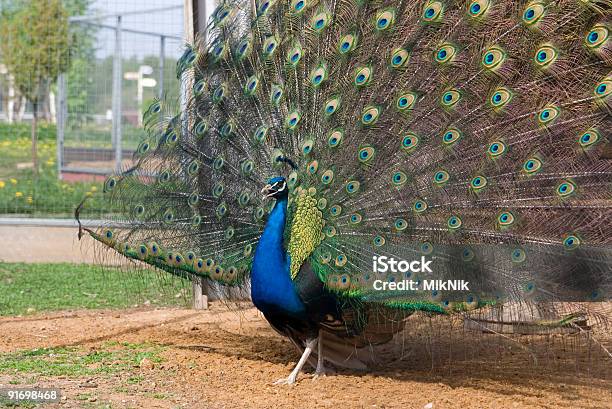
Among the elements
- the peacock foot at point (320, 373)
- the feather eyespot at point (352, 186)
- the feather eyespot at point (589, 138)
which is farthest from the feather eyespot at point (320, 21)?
the peacock foot at point (320, 373)

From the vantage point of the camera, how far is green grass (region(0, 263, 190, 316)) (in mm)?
9742

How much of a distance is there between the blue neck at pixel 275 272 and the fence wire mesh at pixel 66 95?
676 cm

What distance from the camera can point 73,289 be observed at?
416 inches

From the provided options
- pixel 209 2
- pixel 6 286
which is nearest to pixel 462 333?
pixel 209 2

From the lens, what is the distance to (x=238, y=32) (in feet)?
24.0

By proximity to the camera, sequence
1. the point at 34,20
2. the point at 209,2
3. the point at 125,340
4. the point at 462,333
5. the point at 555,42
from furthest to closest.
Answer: the point at 34,20
the point at 209,2
the point at 125,340
the point at 462,333
the point at 555,42

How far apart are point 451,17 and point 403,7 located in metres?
0.36

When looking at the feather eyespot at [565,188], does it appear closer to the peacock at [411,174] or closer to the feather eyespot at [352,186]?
the peacock at [411,174]

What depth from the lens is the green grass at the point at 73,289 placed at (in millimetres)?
9742

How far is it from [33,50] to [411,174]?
→ 8.40 metres

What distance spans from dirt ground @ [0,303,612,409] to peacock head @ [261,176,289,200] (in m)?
1.40

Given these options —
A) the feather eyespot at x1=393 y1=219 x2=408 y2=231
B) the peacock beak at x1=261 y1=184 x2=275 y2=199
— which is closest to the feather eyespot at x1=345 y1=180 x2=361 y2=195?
the feather eyespot at x1=393 y1=219 x2=408 y2=231

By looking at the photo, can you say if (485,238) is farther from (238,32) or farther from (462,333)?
(238,32)

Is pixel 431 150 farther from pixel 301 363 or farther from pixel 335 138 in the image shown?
pixel 301 363
